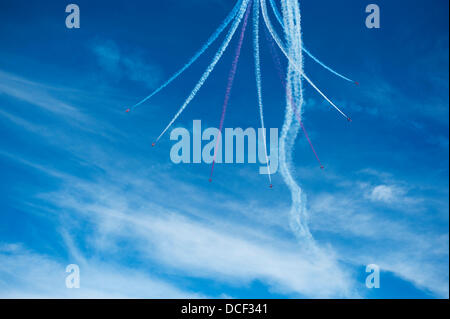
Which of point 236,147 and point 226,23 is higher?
point 226,23

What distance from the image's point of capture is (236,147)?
74.0 feet
